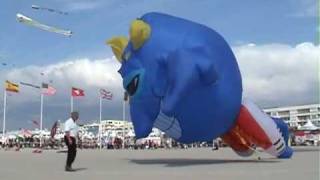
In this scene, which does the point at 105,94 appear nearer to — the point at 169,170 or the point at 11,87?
the point at 11,87

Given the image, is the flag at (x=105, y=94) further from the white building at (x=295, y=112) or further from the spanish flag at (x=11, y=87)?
the white building at (x=295, y=112)

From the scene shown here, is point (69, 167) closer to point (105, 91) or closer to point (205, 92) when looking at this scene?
point (205, 92)

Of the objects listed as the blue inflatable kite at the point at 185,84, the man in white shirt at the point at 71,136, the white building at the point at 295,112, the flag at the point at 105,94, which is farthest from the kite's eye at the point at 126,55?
the white building at the point at 295,112

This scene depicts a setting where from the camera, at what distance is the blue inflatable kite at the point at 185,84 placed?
17.1 metres

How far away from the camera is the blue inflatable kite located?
1706cm

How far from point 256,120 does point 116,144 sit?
43.0 metres

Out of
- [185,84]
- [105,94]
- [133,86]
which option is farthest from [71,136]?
[105,94]

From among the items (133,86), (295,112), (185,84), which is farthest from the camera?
(295,112)

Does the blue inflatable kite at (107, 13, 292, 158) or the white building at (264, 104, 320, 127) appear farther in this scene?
the white building at (264, 104, 320, 127)

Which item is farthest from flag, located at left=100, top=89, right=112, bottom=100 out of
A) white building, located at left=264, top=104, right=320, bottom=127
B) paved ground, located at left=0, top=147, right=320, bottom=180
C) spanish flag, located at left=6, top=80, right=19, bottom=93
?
white building, located at left=264, top=104, right=320, bottom=127

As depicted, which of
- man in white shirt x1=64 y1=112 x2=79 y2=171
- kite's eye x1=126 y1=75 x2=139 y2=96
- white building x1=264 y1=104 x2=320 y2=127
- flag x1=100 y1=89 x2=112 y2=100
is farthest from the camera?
white building x1=264 y1=104 x2=320 y2=127

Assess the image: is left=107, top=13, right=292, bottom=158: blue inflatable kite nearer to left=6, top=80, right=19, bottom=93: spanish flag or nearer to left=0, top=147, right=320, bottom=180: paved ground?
left=0, top=147, right=320, bottom=180: paved ground

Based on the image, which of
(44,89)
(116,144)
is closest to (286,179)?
→ (116,144)

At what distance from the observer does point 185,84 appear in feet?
54.2
